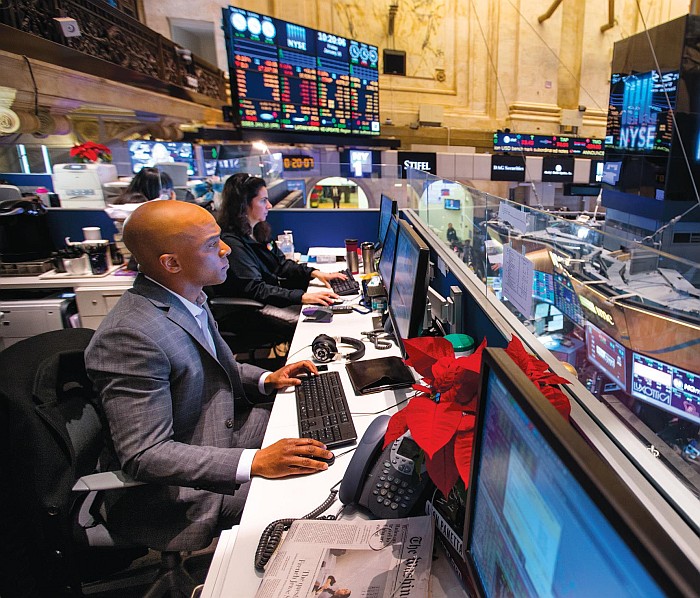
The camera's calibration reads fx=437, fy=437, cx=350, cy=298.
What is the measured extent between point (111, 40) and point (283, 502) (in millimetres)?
5441

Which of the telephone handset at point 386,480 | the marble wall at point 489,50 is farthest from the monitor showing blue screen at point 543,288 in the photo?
the marble wall at point 489,50

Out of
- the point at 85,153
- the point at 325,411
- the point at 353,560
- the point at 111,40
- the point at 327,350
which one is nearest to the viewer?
the point at 353,560

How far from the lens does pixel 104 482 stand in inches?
43.4

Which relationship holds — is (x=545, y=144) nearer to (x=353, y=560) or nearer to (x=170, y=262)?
(x=170, y=262)

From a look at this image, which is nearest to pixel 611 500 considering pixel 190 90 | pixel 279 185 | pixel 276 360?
pixel 276 360

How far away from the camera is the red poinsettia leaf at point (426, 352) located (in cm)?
83

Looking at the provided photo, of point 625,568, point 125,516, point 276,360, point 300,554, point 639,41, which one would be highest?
point 639,41

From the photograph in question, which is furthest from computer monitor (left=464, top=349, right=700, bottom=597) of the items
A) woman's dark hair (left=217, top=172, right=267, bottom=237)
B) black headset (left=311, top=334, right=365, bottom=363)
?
woman's dark hair (left=217, top=172, right=267, bottom=237)

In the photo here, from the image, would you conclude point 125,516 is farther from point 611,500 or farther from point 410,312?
point 611,500

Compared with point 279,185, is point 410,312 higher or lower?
lower

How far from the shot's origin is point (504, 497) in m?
0.53

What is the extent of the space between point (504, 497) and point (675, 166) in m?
4.48

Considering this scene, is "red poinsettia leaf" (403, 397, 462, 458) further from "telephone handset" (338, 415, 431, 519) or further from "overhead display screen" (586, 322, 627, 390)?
"overhead display screen" (586, 322, 627, 390)

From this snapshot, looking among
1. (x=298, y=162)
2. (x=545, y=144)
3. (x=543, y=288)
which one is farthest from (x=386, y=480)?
(x=545, y=144)
